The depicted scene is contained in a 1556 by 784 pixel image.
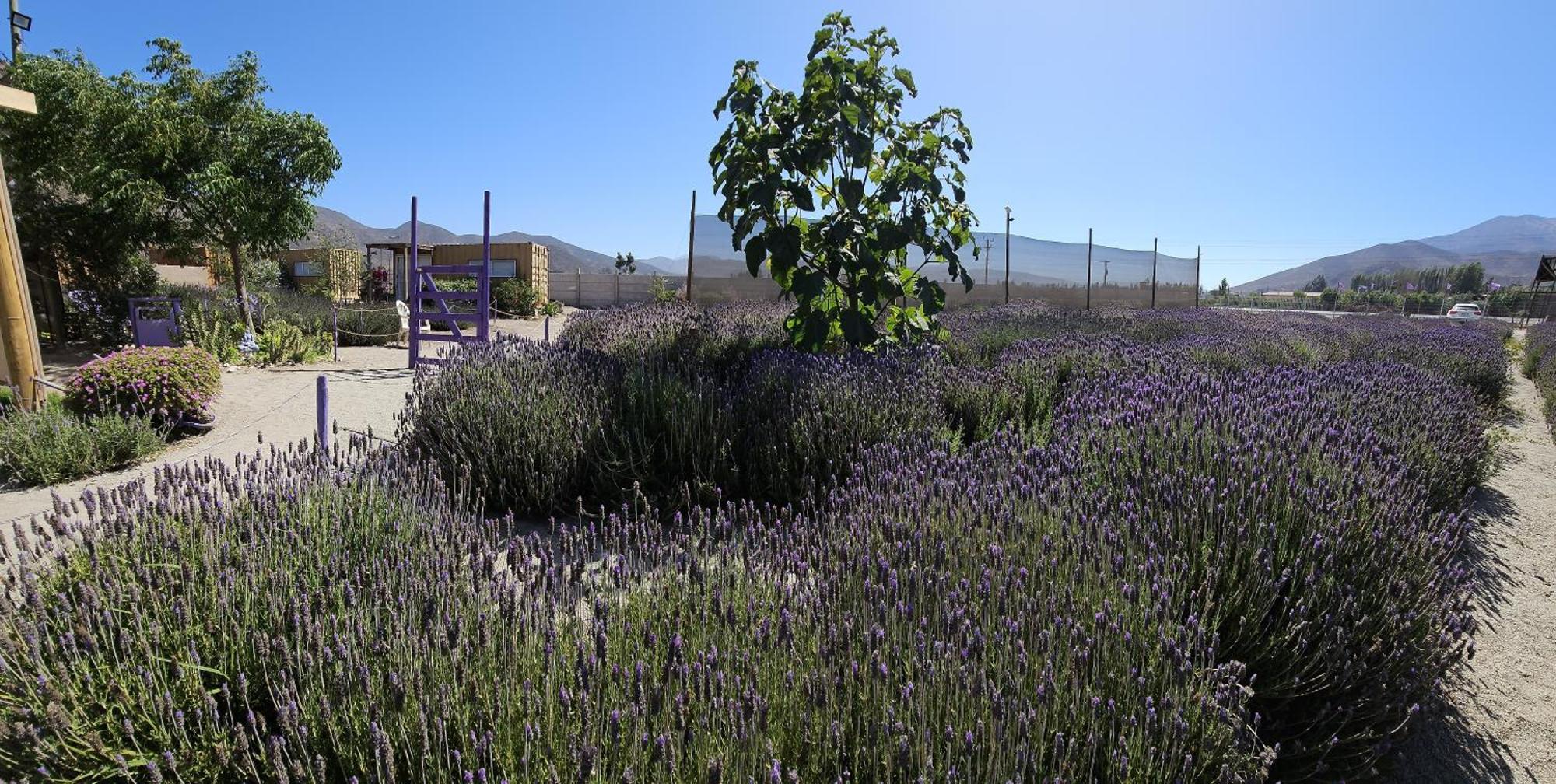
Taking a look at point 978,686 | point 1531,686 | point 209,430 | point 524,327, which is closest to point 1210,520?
point 978,686

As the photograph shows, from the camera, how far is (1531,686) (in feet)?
7.66

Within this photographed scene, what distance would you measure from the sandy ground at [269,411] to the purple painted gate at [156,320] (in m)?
0.76

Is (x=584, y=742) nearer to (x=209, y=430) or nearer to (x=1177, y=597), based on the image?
(x=1177, y=597)

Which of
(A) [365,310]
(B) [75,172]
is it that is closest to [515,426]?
(B) [75,172]

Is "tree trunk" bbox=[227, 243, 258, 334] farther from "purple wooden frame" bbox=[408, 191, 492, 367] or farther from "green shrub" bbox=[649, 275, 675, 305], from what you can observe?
"green shrub" bbox=[649, 275, 675, 305]

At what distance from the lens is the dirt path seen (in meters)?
1.97

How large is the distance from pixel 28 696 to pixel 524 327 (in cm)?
1732

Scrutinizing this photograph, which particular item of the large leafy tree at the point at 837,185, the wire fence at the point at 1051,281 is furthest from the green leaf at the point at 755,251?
the wire fence at the point at 1051,281

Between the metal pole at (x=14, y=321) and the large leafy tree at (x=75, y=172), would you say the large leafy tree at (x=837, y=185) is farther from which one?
the large leafy tree at (x=75, y=172)

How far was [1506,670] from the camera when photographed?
2.44 meters

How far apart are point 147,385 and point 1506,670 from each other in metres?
7.74

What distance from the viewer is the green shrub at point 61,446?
4.38m

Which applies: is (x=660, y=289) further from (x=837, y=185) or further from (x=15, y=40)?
(x=837, y=185)

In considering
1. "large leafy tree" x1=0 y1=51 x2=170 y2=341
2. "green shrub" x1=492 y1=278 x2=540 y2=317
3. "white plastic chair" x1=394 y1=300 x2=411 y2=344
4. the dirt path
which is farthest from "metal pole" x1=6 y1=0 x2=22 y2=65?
the dirt path
